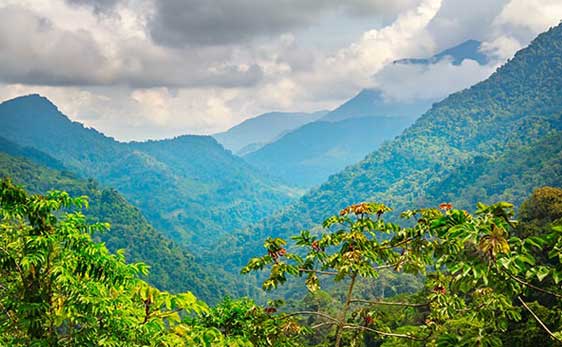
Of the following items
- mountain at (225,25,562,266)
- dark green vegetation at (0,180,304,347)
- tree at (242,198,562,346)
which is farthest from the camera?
mountain at (225,25,562,266)

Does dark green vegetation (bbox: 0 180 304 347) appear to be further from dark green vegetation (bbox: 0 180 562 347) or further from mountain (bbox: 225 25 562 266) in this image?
mountain (bbox: 225 25 562 266)

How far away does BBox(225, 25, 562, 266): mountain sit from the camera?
11894 centimetres

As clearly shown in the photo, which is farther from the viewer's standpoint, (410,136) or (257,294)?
(410,136)

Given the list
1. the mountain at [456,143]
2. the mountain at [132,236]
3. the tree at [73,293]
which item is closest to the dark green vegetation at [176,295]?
the tree at [73,293]

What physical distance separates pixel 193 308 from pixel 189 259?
11813 centimetres

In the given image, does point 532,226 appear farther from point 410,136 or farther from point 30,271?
point 410,136

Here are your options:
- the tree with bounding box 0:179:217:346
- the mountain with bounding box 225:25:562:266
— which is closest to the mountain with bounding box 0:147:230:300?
the mountain with bounding box 225:25:562:266

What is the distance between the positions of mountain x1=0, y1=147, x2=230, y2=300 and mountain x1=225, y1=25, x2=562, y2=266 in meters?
Result: 52.7

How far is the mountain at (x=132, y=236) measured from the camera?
348ft

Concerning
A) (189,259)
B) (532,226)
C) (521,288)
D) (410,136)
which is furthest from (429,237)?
(410,136)

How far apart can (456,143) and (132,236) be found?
116 meters

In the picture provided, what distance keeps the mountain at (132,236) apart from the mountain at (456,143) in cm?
5273

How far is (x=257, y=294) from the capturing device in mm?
123312

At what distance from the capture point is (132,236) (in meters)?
116
